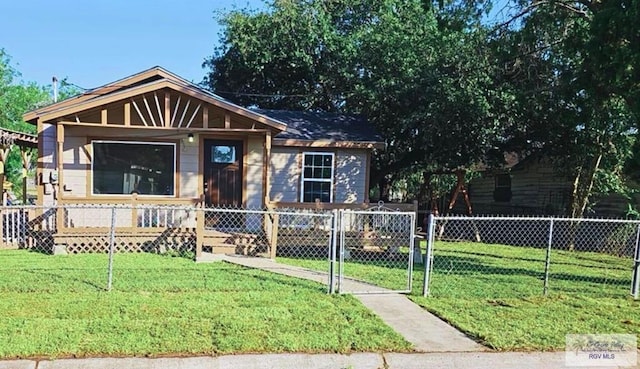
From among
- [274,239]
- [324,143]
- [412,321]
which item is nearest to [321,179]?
[324,143]

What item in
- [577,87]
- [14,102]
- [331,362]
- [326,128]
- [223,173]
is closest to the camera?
[331,362]

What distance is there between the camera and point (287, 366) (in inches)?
158

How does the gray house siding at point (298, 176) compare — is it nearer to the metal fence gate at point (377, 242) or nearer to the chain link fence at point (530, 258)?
the metal fence gate at point (377, 242)

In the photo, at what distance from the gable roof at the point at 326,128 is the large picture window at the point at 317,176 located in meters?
0.53

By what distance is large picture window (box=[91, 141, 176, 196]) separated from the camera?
11.0 meters

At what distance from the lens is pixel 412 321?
5340mm

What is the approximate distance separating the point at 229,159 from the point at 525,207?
12668 mm

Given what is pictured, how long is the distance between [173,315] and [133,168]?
22.8ft

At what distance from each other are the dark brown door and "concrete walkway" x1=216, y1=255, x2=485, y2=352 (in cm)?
461

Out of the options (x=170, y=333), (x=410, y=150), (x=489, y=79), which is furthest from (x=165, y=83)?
(x=410, y=150)

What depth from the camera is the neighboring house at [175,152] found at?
404 inches
